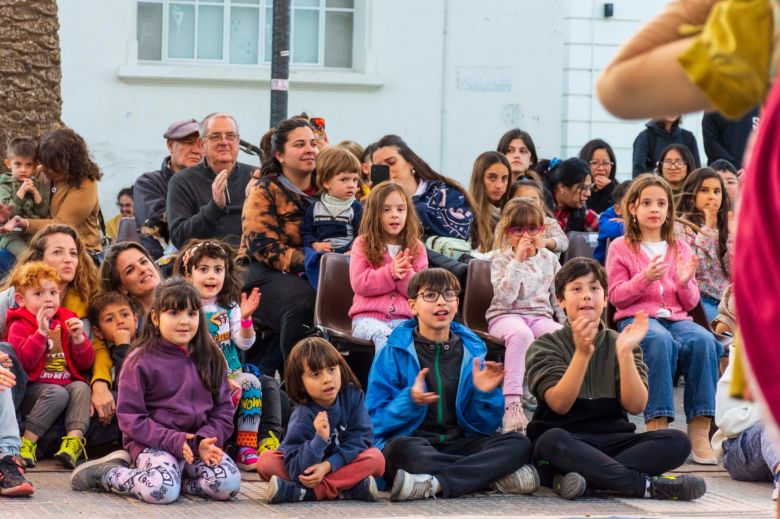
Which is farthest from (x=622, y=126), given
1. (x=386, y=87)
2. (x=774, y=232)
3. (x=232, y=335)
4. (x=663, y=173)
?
(x=774, y=232)

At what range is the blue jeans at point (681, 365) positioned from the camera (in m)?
7.26

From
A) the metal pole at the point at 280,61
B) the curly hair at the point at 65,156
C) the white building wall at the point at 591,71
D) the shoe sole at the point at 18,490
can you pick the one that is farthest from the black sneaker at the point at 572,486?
the white building wall at the point at 591,71

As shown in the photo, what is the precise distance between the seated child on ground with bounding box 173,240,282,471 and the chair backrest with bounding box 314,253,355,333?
0.64 m

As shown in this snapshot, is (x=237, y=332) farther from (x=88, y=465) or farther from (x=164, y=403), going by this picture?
(x=88, y=465)

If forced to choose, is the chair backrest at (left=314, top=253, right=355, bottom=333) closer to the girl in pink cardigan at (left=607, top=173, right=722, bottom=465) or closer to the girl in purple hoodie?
the girl in purple hoodie

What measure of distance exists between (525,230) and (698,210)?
1764 millimetres

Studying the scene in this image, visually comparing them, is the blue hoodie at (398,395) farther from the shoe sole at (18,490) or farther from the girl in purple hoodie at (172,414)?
the shoe sole at (18,490)

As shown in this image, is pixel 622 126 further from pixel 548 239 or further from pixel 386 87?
pixel 548 239

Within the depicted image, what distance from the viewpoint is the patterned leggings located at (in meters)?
5.89

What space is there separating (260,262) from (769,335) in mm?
6021

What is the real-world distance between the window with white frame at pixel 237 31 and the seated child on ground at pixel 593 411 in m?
8.48

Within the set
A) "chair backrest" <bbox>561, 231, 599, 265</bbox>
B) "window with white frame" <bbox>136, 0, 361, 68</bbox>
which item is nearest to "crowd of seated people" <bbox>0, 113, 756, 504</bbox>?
"chair backrest" <bbox>561, 231, 599, 265</bbox>

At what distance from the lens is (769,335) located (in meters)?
1.95

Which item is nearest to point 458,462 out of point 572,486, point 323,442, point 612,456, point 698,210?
point 572,486
